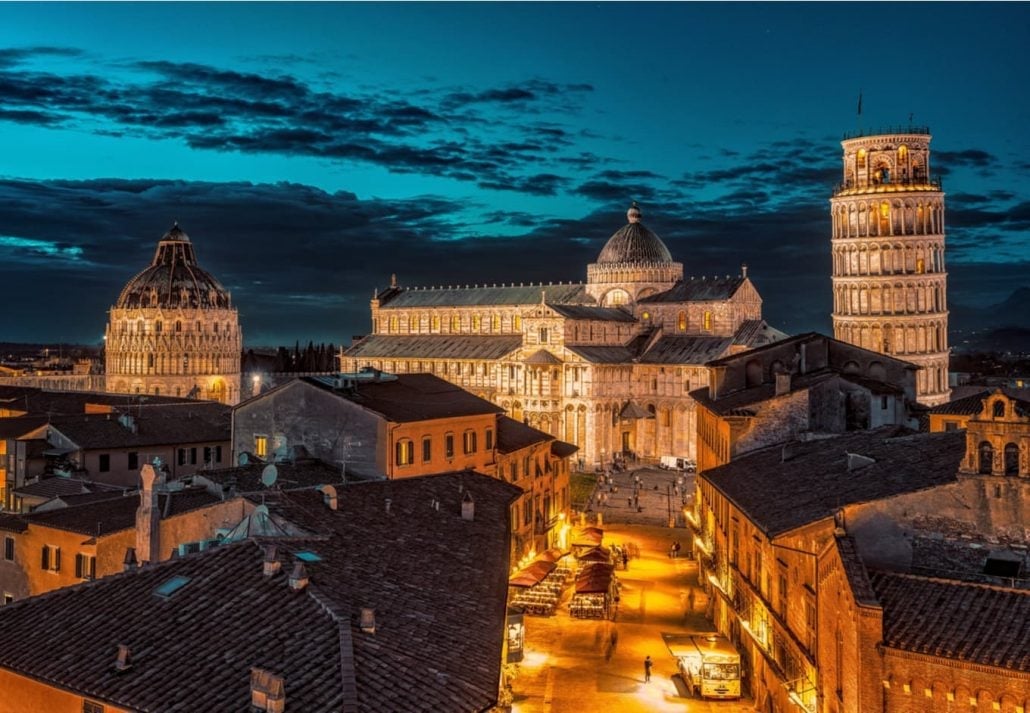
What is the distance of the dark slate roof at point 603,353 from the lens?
103m

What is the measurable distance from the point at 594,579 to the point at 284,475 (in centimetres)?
1418

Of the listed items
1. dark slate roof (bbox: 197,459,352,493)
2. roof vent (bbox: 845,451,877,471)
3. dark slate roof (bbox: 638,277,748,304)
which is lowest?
dark slate roof (bbox: 197,459,352,493)

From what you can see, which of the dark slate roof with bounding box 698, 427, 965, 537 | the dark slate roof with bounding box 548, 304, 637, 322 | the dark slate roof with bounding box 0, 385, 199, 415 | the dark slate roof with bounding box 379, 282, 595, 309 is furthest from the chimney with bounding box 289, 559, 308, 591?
the dark slate roof with bounding box 379, 282, 595, 309

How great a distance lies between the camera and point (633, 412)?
347 ft

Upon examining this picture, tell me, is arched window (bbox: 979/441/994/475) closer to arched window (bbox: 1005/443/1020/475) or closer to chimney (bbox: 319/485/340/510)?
arched window (bbox: 1005/443/1020/475)

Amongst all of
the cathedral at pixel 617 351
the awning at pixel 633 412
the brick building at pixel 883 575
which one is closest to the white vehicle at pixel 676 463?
the cathedral at pixel 617 351

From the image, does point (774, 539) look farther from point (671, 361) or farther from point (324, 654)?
point (671, 361)

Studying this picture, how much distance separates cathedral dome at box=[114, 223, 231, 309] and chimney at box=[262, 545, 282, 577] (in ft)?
445

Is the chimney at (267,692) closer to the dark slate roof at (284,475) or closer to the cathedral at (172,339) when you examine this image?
the dark slate roof at (284,475)

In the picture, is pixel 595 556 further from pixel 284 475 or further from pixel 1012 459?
pixel 1012 459

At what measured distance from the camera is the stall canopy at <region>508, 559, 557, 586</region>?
142ft

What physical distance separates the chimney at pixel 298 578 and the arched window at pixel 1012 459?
17440 mm

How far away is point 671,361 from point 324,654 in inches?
3621

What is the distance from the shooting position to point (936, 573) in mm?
25703
